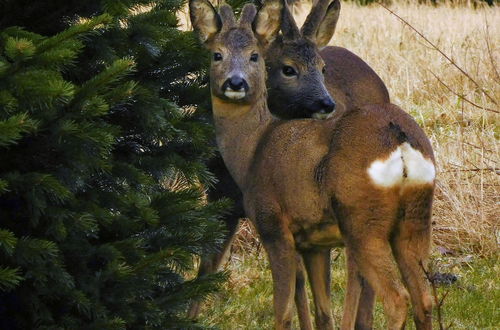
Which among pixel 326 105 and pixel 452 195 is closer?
pixel 326 105

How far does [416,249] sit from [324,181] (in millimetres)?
510

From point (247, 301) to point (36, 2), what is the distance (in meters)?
2.76

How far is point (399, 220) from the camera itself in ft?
15.6

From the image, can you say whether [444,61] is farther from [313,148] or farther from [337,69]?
[313,148]

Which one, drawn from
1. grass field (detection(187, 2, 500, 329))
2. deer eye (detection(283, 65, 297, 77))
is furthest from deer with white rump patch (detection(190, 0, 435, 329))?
grass field (detection(187, 2, 500, 329))

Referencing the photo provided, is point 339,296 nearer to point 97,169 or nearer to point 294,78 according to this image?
point 294,78

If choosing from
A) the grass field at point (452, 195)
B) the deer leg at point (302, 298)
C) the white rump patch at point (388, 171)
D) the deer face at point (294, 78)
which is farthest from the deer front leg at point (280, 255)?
the deer face at point (294, 78)

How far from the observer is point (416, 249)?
486cm

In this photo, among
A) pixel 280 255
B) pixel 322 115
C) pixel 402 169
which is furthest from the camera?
pixel 322 115

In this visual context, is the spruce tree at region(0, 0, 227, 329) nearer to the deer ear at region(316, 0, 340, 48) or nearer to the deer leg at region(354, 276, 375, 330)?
the deer leg at region(354, 276, 375, 330)

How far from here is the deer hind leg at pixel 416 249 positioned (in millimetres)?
4715

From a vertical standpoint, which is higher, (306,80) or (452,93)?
(306,80)

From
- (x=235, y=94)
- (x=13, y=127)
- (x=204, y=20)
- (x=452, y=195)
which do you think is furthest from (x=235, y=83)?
(x=452, y=195)

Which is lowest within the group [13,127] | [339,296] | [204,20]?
[339,296]
